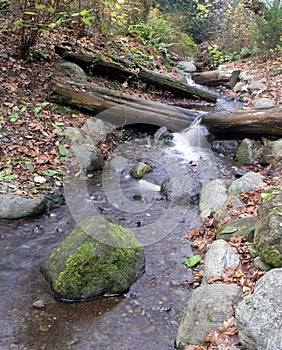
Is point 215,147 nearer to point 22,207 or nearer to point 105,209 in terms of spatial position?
point 105,209

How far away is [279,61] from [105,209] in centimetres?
1064

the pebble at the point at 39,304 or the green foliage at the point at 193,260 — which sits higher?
the green foliage at the point at 193,260

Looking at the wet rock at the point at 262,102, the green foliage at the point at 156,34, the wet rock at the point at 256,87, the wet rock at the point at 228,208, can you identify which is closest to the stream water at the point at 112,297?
the wet rock at the point at 228,208

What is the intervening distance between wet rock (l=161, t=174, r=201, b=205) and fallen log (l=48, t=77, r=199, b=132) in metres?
2.45

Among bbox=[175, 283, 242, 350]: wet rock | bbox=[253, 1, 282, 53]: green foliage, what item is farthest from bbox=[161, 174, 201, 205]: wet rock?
bbox=[253, 1, 282, 53]: green foliage

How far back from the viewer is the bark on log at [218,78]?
44.8ft

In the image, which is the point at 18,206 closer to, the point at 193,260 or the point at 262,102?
the point at 193,260

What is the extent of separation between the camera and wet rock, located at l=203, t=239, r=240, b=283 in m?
4.07

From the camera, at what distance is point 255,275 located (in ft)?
11.9

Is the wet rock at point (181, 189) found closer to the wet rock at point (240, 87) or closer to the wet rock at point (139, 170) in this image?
the wet rock at point (139, 170)

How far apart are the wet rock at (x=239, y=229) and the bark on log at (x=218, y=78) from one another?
10.1 metres

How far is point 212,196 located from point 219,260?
199cm

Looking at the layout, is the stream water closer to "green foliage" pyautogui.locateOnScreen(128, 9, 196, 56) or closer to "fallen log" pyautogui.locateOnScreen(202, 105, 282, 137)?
"fallen log" pyautogui.locateOnScreen(202, 105, 282, 137)

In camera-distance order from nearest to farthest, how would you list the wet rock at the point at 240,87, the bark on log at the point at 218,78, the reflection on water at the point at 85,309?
1. the reflection on water at the point at 85,309
2. the wet rock at the point at 240,87
3. the bark on log at the point at 218,78
